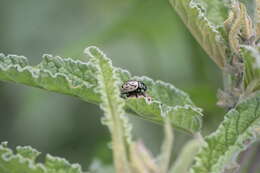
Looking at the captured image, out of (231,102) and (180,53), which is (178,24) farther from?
(231,102)

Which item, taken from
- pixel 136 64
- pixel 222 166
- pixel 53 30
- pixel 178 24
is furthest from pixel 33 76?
pixel 53 30

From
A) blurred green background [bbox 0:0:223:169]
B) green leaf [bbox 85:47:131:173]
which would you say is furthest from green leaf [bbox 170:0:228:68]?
blurred green background [bbox 0:0:223:169]

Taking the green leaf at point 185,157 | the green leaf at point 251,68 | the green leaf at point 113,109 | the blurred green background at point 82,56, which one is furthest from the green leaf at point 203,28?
the blurred green background at point 82,56

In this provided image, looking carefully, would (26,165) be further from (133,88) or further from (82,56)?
→ (82,56)

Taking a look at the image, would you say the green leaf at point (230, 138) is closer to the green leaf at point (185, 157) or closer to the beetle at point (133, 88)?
the green leaf at point (185, 157)

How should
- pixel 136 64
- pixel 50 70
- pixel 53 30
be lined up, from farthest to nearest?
pixel 53 30, pixel 136 64, pixel 50 70
